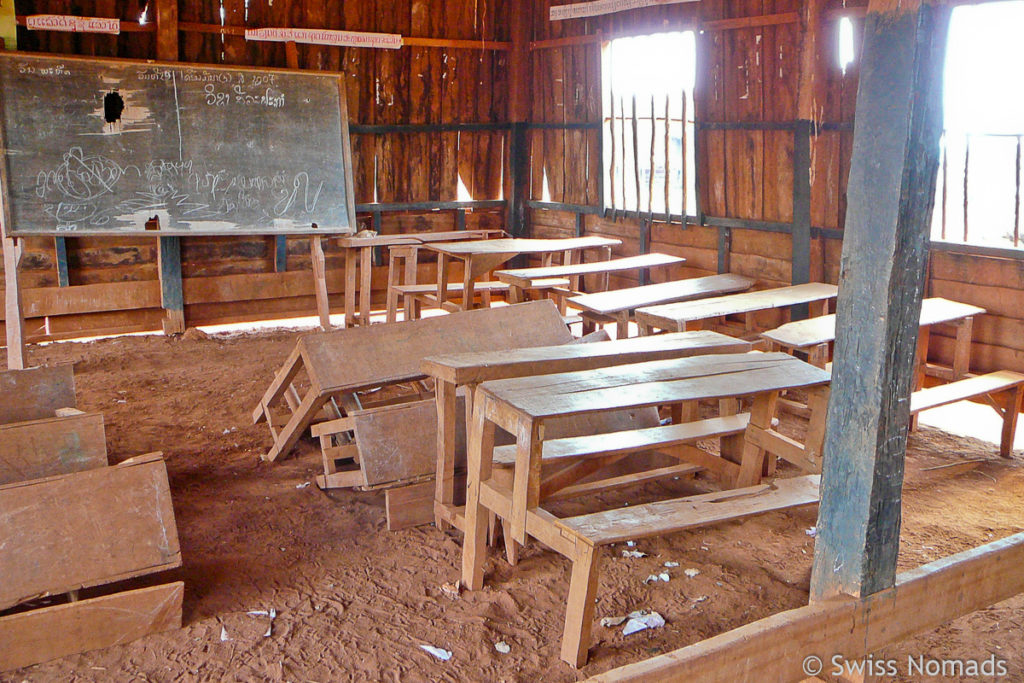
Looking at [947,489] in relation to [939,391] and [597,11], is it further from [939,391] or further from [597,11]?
[597,11]

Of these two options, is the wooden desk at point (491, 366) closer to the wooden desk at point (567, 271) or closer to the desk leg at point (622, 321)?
the desk leg at point (622, 321)

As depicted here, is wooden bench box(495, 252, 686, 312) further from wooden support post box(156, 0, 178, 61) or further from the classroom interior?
wooden support post box(156, 0, 178, 61)

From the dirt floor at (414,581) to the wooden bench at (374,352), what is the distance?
10.9 inches

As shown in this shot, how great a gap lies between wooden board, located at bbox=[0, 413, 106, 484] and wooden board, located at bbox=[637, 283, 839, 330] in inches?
130

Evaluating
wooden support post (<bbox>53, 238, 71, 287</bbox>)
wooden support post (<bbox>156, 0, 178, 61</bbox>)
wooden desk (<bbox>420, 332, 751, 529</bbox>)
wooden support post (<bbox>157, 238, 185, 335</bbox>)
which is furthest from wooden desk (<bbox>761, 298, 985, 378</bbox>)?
wooden support post (<bbox>53, 238, 71, 287</bbox>)

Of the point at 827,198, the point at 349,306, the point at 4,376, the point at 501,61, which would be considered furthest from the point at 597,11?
the point at 4,376

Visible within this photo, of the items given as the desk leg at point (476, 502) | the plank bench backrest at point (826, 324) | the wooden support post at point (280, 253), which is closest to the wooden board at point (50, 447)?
the desk leg at point (476, 502)

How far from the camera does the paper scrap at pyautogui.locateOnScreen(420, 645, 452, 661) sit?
3150 millimetres

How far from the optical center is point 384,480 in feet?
13.8

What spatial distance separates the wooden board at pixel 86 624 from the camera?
2.99 meters

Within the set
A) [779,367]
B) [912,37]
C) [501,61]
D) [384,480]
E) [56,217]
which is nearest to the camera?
[912,37]

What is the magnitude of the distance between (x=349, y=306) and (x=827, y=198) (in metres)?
4.12

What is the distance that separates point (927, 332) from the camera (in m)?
5.50

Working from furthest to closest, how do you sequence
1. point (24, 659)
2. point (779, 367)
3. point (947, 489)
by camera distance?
point (947, 489), point (779, 367), point (24, 659)
